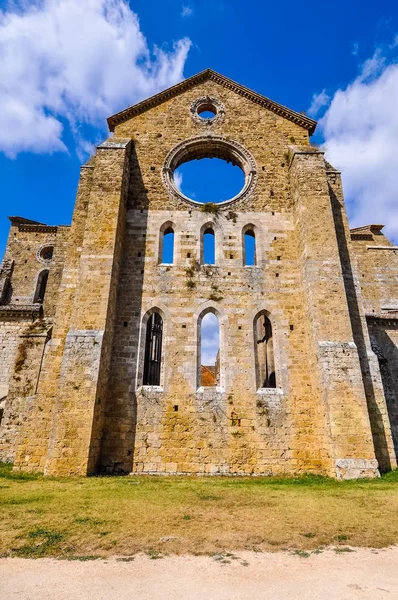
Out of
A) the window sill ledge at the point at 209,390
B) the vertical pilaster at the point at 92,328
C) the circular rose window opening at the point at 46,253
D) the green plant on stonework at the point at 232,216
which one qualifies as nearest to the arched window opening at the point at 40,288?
the circular rose window opening at the point at 46,253

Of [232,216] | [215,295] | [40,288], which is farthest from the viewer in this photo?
[40,288]

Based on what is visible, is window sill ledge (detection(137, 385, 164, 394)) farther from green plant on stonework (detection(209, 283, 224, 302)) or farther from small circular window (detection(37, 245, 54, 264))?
small circular window (detection(37, 245, 54, 264))

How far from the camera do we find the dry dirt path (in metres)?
2.90

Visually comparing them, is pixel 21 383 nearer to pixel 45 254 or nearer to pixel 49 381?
pixel 49 381

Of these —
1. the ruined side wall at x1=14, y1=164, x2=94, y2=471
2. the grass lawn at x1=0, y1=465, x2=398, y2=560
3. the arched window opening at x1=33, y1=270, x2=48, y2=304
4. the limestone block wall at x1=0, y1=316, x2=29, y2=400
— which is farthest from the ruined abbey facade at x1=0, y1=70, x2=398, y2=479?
the arched window opening at x1=33, y1=270, x2=48, y2=304

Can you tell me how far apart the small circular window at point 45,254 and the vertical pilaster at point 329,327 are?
16817 mm

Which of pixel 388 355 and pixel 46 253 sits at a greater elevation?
pixel 46 253

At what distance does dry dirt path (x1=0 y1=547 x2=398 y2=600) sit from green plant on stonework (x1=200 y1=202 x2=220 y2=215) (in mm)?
10617

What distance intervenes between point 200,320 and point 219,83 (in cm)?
1027

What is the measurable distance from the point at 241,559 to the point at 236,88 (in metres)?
15.9

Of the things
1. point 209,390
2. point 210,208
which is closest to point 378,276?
point 210,208

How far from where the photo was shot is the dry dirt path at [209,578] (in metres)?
2.90

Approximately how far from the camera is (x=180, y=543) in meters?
4.11

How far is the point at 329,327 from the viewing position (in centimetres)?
1031
